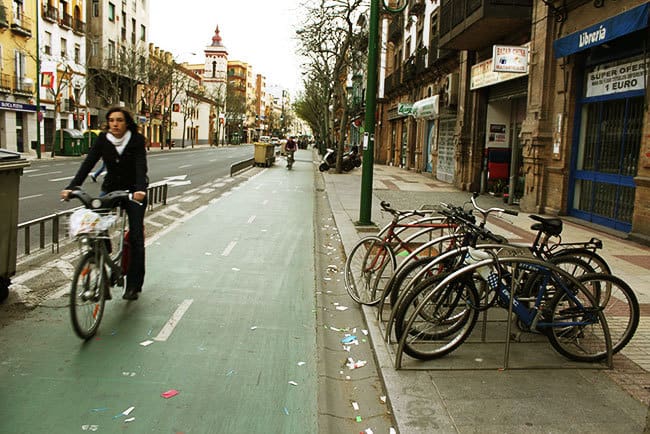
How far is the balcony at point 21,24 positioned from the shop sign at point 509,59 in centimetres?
3576

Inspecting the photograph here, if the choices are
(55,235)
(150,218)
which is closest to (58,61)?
(150,218)

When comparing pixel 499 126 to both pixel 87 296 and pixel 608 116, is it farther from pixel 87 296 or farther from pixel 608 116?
pixel 87 296

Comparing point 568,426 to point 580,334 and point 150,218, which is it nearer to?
point 580,334

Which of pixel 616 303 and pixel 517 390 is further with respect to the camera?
pixel 616 303

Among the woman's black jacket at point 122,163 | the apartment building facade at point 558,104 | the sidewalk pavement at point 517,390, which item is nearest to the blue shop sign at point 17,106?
the apartment building facade at point 558,104

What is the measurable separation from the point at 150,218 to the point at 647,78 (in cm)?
965

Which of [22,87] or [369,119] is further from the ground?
[22,87]

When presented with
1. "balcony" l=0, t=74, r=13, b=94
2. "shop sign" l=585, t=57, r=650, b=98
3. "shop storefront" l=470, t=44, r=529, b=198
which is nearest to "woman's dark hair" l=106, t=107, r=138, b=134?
"shop sign" l=585, t=57, r=650, b=98

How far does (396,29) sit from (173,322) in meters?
35.8

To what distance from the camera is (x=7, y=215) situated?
5.78 metres

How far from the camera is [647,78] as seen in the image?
9.94 meters

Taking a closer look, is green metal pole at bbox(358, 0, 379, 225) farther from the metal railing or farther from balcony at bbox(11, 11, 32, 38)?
balcony at bbox(11, 11, 32, 38)

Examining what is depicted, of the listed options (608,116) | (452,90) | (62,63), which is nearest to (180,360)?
(608,116)

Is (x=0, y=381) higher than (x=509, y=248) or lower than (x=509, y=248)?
lower
